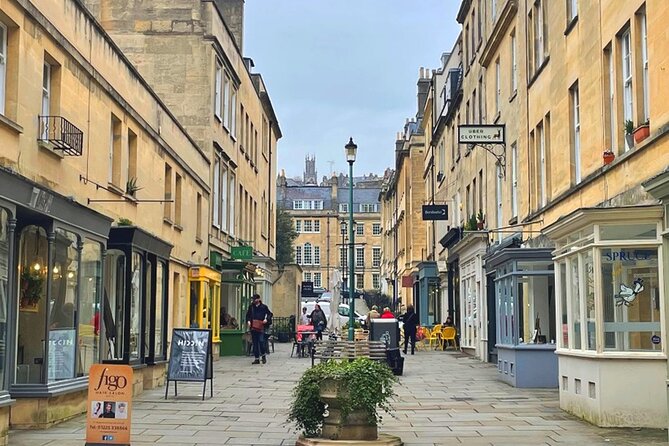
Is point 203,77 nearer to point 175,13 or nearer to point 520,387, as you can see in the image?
point 175,13

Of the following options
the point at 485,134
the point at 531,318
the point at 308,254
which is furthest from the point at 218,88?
the point at 308,254

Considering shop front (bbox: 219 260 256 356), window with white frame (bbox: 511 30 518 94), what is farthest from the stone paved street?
shop front (bbox: 219 260 256 356)

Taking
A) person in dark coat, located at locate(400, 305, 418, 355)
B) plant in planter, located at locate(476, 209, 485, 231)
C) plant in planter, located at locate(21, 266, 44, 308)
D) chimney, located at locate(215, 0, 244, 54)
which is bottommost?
person in dark coat, located at locate(400, 305, 418, 355)

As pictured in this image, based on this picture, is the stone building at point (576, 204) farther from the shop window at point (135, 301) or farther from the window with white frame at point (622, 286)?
the shop window at point (135, 301)

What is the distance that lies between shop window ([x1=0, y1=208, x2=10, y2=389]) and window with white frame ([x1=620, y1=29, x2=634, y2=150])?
372 inches

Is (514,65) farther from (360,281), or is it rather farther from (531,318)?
(360,281)

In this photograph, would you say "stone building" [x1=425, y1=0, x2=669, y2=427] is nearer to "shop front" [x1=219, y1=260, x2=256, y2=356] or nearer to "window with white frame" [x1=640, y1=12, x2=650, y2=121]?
"window with white frame" [x1=640, y1=12, x2=650, y2=121]

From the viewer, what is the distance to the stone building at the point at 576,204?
12.6 m

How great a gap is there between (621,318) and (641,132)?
280 centimetres

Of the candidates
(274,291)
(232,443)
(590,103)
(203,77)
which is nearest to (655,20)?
(590,103)

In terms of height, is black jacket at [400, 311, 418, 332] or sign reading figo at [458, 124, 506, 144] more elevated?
sign reading figo at [458, 124, 506, 144]

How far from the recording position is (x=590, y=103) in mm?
16062

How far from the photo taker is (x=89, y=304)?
1473cm

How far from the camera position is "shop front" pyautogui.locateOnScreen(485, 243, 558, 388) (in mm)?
18516
